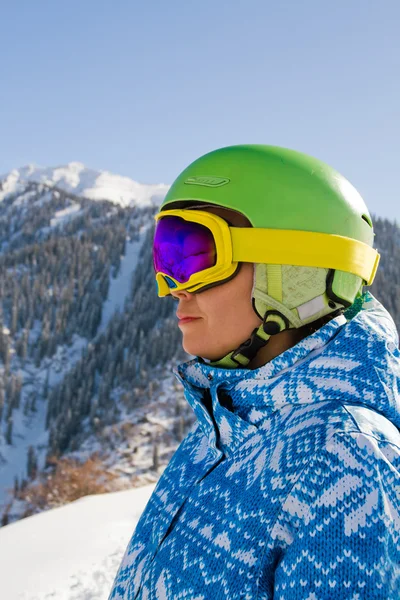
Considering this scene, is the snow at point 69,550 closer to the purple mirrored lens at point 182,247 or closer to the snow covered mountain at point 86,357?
the purple mirrored lens at point 182,247

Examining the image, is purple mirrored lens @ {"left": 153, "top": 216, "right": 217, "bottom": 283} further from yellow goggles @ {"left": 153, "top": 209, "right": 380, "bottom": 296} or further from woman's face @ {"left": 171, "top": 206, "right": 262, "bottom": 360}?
woman's face @ {"left": 171, "top": 206, "right": 262, "bottom": 360}

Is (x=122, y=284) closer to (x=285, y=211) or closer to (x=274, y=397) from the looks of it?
(x=285, y=211)

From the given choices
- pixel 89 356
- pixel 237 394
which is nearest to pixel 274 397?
pixel 237 394

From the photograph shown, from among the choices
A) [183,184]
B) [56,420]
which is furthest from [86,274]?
[183,184]

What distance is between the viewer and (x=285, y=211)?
2.06 metres

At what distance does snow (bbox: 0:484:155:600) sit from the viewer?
5254mm

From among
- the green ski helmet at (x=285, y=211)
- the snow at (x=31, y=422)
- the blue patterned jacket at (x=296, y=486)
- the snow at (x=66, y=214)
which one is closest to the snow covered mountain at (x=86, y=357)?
the snow at (x=31, y=422)

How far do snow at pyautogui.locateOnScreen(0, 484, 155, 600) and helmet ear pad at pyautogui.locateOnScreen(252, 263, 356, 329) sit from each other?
15.5 feet

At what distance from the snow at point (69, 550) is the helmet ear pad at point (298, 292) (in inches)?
186

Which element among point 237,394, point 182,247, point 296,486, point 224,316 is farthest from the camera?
point 182,247

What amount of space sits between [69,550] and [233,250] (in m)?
5.74

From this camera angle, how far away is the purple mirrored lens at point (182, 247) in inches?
83.7

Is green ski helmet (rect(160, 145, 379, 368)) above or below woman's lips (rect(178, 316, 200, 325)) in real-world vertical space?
above

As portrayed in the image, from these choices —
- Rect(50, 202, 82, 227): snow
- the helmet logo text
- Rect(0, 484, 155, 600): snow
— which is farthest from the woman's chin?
Rect(50, 202, 82, 227): snow
